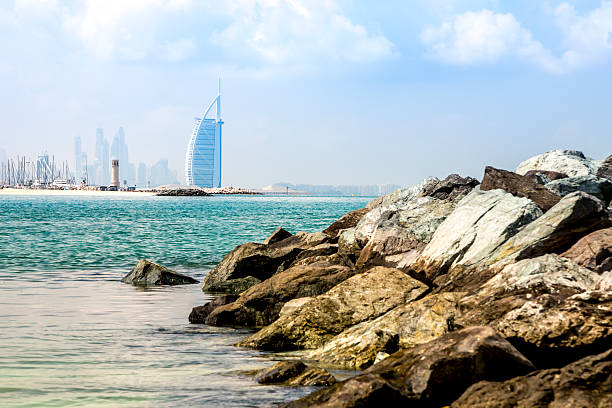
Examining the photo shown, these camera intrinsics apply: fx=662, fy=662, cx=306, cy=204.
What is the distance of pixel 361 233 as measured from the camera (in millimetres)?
15891

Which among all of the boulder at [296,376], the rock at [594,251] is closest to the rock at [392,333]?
the boulder at [296,376]

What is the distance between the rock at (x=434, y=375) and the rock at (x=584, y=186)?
11968mm

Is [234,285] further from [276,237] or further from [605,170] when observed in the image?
[605,170]

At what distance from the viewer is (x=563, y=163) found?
24359mm

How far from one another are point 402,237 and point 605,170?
13820 millimetres

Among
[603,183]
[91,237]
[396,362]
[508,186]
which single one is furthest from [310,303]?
[91,237]

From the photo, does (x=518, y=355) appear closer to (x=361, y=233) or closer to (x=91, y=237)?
(x=361, y=233)

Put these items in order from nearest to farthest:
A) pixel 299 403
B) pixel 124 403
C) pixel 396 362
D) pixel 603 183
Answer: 1. pixel 299 403
2. pixel 396 362
3. pixel 124 403
4. pixel 603 183

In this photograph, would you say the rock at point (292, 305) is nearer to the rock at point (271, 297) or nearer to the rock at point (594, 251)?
the rock at point (271, 297)

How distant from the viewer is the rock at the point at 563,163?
23.9 meters

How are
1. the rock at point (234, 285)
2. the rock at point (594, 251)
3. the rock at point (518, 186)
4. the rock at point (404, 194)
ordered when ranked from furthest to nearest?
the rock at point (404, 194)
the rock at point (234, 285)
the rock at point (518, 186)
the rock at point (594, 251)

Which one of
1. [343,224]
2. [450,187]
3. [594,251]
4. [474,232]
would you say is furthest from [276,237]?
[594,251]

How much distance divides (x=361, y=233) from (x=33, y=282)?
10.2 meters

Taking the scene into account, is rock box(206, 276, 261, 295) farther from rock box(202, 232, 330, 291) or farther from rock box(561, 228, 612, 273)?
rock box(561, 228, 612, 273)
